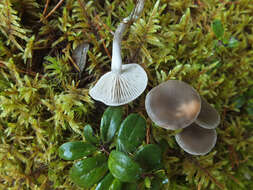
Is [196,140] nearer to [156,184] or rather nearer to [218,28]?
[156,184]

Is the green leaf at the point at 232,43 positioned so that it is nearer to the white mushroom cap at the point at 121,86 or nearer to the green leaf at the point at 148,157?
the white mushroom cap at the point at 121,86

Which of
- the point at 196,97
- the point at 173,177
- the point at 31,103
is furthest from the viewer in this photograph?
the point at 173,177

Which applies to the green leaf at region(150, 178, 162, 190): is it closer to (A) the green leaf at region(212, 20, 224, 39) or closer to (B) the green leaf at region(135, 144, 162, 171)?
(B) the green leaf at region(135, 144, 162, 171)

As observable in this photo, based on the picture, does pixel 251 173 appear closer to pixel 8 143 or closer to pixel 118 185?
pixel 118 185

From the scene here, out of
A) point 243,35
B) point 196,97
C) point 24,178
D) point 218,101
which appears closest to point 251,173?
point 218,101

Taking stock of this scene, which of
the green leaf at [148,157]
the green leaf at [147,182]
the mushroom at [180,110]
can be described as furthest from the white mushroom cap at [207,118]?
the green leaf at [147,182]

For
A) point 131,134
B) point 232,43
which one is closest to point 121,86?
point 131,134
